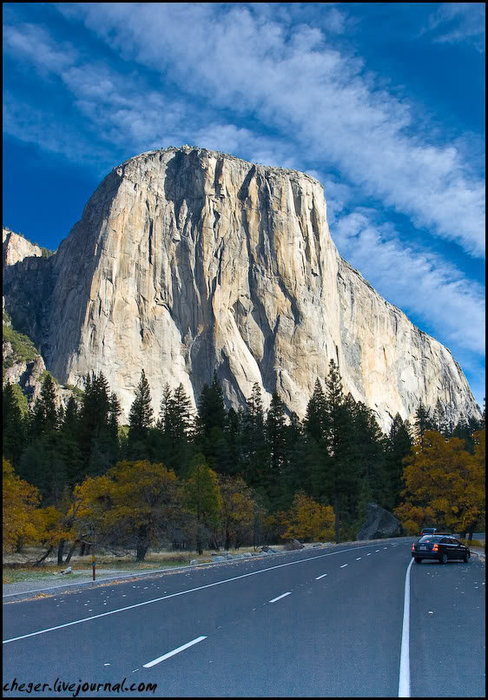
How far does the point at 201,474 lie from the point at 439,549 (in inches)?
854

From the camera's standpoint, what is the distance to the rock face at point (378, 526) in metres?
61.5

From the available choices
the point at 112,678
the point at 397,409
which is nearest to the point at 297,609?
the point at 112,678

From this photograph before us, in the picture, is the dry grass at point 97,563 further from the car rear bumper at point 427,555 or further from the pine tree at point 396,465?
the pine tree at point 396,465

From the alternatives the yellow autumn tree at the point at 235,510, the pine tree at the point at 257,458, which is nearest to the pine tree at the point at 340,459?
the pine tree at the point at 257,458

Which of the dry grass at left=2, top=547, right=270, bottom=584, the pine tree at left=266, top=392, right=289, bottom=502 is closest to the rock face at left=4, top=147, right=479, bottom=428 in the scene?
the pine tree at left=266, top=392, right=289, bottom=502

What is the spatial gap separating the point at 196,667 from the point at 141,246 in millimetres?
130642

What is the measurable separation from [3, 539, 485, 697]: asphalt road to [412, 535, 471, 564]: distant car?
372 inches

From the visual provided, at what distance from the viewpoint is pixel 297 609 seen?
12.8 metres

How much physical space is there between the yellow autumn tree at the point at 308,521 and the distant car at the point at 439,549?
1219 inches

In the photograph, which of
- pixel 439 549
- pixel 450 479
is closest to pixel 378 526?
pixel 450 479

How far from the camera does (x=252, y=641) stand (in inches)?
363

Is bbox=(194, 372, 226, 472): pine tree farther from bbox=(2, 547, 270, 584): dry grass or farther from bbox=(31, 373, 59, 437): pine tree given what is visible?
bbox=(2, 547, 270, 584): dry grass

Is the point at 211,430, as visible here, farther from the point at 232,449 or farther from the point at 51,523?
the point at 51,523

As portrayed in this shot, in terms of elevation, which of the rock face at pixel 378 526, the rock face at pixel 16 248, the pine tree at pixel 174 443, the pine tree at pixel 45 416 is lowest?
the rock face at pixel 378 526
